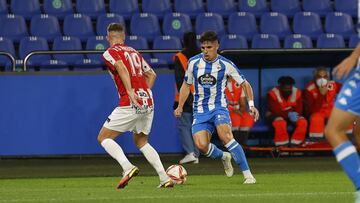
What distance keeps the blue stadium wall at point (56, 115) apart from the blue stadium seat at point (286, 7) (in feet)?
13.1

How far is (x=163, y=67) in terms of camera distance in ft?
63.9

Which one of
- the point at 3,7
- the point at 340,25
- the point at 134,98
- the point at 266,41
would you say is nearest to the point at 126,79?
the point at 134,98

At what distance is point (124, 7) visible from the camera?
830 inches

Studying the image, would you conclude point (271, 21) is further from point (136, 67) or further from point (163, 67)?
point (136, 67)

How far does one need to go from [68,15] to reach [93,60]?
5.19 ft

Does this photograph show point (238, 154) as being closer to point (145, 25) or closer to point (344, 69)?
point (344, 69)

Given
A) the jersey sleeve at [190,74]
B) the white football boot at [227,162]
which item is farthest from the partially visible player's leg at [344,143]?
the white football boot at [227,162]

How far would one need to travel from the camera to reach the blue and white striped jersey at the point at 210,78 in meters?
12.9

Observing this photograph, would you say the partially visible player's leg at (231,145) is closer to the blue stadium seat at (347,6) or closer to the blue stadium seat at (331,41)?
the blue stadium seat at (331,41)

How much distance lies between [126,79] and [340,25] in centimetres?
1018

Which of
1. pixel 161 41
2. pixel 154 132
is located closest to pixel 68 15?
pixel 161 41

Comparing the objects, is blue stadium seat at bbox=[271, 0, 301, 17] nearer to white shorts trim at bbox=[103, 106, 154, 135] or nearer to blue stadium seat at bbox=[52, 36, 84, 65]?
blue stadium seat at bbox=[52, 36, 84, 65]

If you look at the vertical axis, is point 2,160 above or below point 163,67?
below

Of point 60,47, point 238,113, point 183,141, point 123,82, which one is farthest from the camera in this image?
point 60,47
